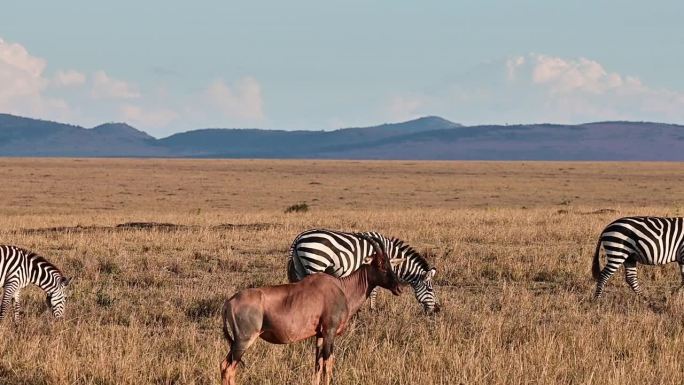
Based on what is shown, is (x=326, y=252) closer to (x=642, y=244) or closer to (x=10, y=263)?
(x=10, y=263)

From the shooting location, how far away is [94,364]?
8883 mm

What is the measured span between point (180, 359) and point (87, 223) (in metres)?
21.0

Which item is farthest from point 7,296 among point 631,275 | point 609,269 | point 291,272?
point 631,275

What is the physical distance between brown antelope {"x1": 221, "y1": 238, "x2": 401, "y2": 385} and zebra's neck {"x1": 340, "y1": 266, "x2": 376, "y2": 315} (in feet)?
0.54

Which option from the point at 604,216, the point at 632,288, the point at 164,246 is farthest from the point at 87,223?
the point at 632,288

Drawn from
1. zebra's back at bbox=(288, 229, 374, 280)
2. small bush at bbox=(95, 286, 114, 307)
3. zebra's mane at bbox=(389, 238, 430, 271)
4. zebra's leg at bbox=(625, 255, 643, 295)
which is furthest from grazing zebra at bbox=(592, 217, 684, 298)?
small bush at bbox=(95, 286, 114, 307)

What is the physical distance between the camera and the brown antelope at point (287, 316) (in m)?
7.42

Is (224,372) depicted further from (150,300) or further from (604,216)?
(604,216)

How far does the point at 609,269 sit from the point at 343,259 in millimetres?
4604

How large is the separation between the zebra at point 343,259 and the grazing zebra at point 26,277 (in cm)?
302

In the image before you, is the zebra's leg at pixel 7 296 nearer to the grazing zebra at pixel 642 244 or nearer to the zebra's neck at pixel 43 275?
the zebra's neck at pixel 43 275

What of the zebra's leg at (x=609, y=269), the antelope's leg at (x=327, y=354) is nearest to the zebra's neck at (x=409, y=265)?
the zebra's leg at (x=609, y=269)

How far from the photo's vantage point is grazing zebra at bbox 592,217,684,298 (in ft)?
50.2

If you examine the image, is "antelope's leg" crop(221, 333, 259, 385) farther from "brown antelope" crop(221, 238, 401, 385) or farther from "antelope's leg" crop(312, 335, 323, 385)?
"antelope's leg" crop(312, 335, 323, 385)
